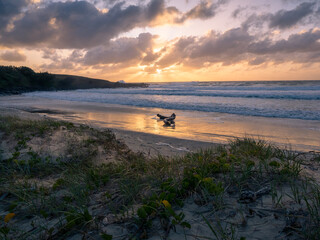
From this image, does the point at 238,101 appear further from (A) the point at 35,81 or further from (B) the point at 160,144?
(A) the point at 35,81

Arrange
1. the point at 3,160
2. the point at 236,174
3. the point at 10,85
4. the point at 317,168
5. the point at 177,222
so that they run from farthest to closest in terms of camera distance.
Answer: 1. the point at 10,85
2. the point at 3,160
3. the point at 317,168
4. the point at 236,174
5. the point at 177,222

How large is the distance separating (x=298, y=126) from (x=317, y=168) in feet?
20.1

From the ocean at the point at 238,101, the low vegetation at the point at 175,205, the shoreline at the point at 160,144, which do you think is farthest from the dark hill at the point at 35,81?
the low vegetation at the point at 175,205

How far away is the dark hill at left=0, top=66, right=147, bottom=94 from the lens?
39.6 metres

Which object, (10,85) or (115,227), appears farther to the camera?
(10,85)

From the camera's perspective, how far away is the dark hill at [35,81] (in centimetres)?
3960

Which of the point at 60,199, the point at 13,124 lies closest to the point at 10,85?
the point at 13,124

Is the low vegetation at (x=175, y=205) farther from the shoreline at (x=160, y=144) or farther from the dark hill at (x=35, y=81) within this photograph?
the dark hill at (x=35, y=81)

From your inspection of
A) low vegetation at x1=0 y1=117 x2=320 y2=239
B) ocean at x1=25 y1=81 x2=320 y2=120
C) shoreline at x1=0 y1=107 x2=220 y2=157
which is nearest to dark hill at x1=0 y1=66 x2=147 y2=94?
ocean at x1=25 y1=81 x2=320 y2=120

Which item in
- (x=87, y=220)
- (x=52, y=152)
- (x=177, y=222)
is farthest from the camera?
(x=52, y=152)

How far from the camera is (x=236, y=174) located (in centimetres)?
225

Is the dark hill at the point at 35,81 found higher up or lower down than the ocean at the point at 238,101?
higher up

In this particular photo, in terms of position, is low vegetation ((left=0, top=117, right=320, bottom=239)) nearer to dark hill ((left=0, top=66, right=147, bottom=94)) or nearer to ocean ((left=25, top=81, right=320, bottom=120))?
ocean ((left=25, top=81, right=320, bottom=120))

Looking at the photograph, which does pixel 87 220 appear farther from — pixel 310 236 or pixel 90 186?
pixel 310 236
